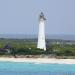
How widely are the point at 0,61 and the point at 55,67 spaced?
5807 millimetres

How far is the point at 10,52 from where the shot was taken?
4872 centimetres

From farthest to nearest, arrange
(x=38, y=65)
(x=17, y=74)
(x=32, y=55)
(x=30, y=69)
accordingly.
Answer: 1. (x=32, y=55)
2. (x=38, y=65)
3. (x=30, y=69)
4. (x=17, y=74)

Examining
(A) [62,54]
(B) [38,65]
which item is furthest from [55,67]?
(A) [62,54]

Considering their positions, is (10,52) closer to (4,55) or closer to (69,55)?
(4,55)

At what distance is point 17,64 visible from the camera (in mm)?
45125

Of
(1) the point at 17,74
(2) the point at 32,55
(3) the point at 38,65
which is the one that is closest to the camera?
(1) the point at 17,74

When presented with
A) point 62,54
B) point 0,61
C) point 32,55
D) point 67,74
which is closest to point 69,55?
point 62,54

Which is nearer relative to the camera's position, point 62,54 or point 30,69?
point 30,69

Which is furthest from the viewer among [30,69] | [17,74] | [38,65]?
[38,65]

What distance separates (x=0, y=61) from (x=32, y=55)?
10.7 ft

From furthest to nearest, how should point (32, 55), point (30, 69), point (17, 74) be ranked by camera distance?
point (32, 55)
point (30, 69)
point (17, 74)

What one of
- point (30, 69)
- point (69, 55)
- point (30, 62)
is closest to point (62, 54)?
point (69, 55)

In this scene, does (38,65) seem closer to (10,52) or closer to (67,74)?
(10,52)

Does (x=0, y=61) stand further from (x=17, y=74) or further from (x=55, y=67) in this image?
(x=17, y=74)
